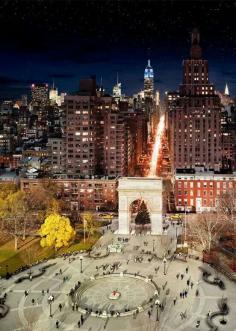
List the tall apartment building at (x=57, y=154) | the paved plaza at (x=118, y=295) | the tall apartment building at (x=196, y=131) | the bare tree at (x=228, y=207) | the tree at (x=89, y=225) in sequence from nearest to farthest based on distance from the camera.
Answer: the paved plaza at (x=118, y=295)
the bare tree at (x=228, y=207)
the tree at (x=89, y=225)
the tall apartment building at (x=57, y=154)
the tall apartment building at (x=196, y=131)

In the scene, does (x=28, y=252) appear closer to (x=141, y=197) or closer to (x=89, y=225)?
(x=89, y=225)

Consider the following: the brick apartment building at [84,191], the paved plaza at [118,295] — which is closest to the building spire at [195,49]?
the brick apartment building at [84,191]

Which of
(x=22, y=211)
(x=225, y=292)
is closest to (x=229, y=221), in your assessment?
(x=225, y=292)

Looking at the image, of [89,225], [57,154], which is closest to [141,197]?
[89,225]

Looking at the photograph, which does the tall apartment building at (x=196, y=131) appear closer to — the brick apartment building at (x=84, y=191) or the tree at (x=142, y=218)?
the brick apartment building at (x=84, y=191)

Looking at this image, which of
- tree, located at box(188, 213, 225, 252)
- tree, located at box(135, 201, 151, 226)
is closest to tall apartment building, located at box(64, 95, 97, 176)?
tree, located at box(135, 201, 151, 226)

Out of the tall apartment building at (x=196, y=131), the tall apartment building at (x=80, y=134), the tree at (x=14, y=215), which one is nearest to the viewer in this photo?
the tree at (x=14, y=215)

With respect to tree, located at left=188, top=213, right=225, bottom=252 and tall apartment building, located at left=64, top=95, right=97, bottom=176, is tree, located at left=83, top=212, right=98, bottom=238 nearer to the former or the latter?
tree, located at left=188, top=213, right=225, bottom=252
